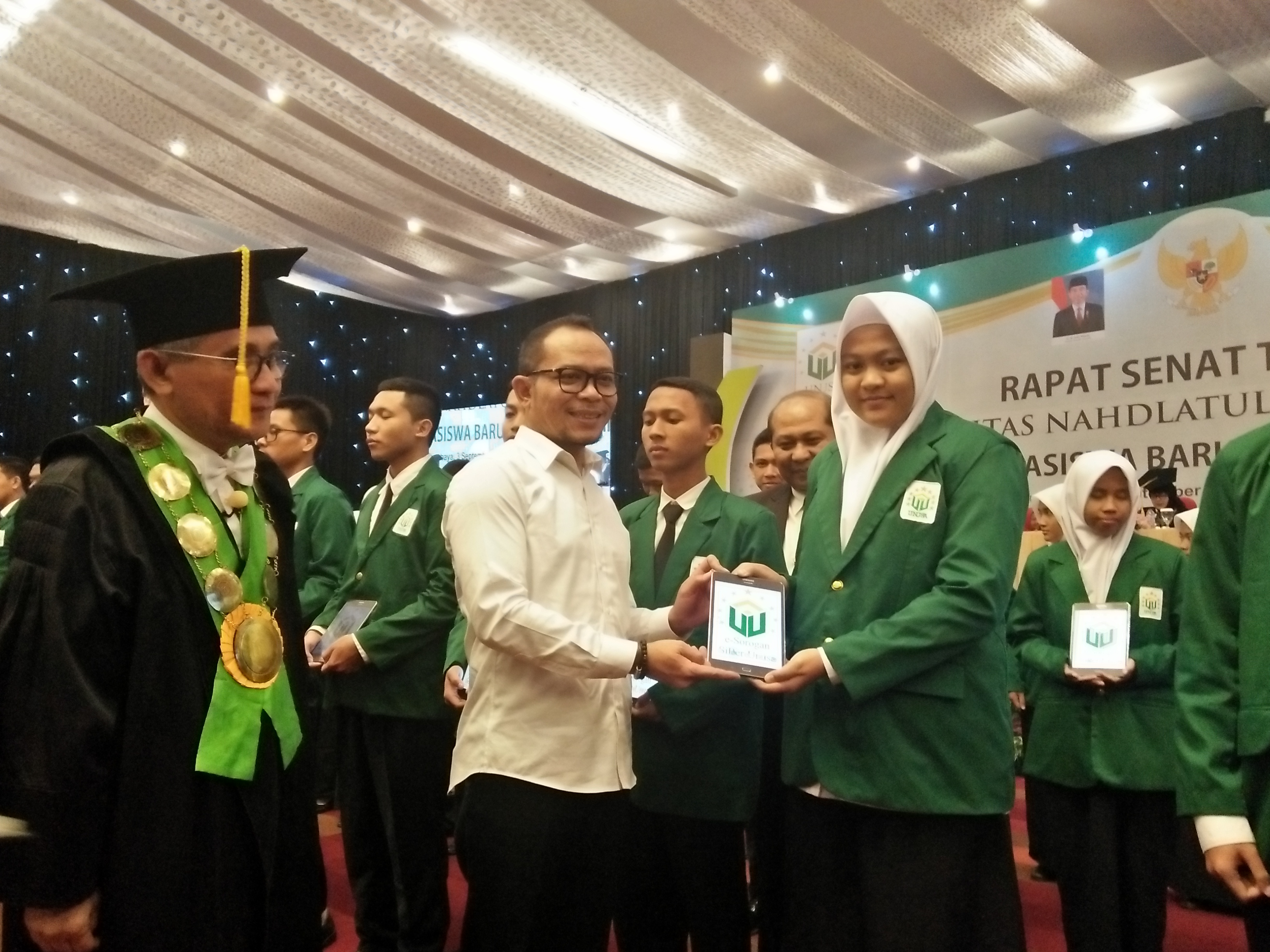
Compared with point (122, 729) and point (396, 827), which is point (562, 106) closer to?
point (396, 827)

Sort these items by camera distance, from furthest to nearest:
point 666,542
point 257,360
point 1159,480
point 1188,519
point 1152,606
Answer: point 1159,480 < point 1188,519 < point 1152,606 < point 666,542 < point 257,360

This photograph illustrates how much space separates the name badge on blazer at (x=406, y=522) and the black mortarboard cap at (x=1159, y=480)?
3834 millimetres

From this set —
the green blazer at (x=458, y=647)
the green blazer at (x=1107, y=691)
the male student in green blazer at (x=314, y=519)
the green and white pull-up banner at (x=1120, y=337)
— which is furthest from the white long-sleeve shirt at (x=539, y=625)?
the green and white pull-up banner at (x=1120, y=337)

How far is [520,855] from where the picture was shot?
191cm

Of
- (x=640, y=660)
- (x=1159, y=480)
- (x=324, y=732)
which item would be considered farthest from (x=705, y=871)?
(x=1159, y=480)

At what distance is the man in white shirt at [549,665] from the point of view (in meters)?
1.90

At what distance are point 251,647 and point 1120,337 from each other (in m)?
5.79

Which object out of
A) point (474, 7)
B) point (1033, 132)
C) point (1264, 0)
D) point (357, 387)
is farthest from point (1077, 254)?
point (357, 387)

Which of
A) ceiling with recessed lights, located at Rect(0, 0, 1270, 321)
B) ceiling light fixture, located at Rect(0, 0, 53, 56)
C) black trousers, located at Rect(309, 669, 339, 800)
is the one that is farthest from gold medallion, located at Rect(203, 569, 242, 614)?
ceiling light fixture, located at Rect(0, 0, 53, 56)

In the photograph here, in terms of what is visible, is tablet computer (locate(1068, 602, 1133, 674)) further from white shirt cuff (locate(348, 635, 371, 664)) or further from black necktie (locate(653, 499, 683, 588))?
white shirt cuff (locate(348, 635, 371, 664))

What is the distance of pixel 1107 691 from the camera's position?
9.29ft

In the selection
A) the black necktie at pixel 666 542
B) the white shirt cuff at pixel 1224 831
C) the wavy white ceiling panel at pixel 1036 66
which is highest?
the wavy white ceiling panel at pixel 1036 66

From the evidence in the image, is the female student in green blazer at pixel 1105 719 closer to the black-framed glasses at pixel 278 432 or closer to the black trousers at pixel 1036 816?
the black trousers at pixel 1036 816

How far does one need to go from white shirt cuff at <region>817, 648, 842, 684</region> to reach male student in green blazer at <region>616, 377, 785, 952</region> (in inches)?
14.0
